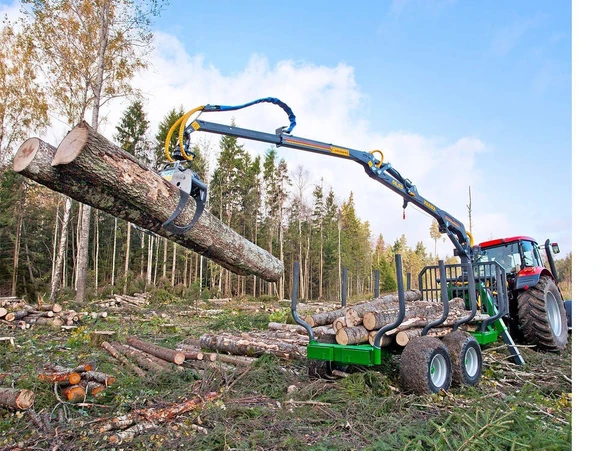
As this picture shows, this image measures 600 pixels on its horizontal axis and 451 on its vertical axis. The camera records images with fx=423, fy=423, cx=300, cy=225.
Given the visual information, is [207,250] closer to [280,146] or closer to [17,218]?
[280,146]

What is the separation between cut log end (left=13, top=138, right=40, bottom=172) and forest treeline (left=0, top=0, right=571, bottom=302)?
6007 millimetres

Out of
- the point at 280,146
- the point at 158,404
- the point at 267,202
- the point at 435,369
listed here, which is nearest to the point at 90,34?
the point at 280,146

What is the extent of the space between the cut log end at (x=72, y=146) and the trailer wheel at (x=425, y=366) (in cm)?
403

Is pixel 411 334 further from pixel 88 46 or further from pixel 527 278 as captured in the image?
pixel 88 46

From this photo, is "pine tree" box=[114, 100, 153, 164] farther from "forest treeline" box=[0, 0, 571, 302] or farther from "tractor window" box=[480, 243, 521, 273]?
"tractor window" box=[480, 243, 521, 273]

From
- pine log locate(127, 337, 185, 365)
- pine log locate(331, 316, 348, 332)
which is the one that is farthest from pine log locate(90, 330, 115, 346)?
pine log locate(331, 316, 348, 332)

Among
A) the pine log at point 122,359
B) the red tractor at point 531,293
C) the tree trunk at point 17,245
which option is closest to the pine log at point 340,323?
the pine log at point 122,359

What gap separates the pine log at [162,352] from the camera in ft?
19.6

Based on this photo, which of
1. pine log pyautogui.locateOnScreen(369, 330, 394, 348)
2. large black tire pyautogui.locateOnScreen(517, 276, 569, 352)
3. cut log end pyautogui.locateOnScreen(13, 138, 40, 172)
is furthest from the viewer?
large black tire pyautogui.locateOnScreen(517, 276, 569, 352)

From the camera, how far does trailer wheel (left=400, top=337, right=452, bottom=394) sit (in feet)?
15.3

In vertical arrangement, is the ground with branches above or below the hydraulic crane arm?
below

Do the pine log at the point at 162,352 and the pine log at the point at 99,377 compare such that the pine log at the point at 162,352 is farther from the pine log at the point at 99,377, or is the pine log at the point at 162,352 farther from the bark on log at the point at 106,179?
the bark on log at the point at 106,179

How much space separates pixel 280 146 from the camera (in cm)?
601
